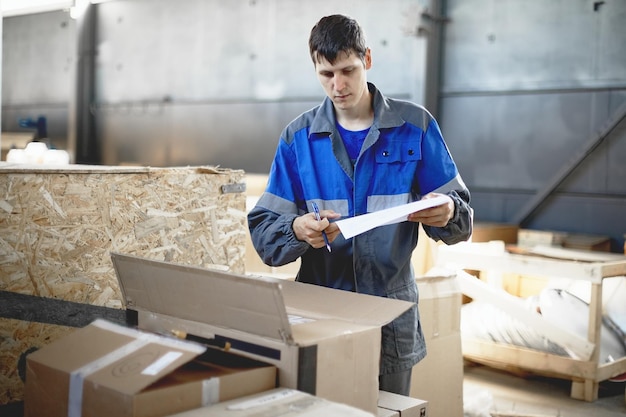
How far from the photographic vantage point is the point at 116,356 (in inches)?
59.4

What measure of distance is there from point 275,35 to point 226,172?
6.77m

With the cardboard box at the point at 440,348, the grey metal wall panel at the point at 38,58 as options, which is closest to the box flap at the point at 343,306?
the cardboard box at the point at 440,348

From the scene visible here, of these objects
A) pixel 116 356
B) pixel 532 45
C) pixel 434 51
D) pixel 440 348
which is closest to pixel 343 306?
pixel 116 356

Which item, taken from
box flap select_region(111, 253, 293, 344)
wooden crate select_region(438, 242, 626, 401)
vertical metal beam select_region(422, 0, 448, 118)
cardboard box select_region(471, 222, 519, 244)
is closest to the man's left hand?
box flap select_region(111, 253, 293, 344)

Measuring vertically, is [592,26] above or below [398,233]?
above

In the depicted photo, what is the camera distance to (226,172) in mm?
3088

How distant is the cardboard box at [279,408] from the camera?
137cm

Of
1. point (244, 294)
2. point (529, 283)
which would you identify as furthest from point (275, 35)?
point (244, 294)

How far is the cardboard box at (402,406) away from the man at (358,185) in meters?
0.20

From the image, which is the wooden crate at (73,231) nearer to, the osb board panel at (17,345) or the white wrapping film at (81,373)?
the osb board panel at (17,345)

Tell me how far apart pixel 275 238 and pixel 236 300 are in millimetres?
565

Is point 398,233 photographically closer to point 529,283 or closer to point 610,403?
point 610,403

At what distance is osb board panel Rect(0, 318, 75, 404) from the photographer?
2596 mm

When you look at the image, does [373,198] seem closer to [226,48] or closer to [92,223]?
[92,223]
